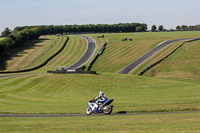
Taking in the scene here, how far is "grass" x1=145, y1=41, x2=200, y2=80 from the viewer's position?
72.8m

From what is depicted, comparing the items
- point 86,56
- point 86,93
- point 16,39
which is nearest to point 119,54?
point 86,56

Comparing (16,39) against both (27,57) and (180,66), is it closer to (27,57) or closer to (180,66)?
(27,57)

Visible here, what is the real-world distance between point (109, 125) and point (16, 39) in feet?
440

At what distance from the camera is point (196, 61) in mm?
81562

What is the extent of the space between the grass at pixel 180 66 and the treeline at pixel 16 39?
243ft

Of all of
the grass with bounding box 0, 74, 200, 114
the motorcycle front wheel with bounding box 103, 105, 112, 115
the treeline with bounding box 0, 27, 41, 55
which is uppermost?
the treeline with bounding box 0, 27, 41, 55

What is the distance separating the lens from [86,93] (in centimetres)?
5088

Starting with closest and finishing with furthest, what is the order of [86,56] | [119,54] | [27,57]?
1. [119,54]
2. [86,56]
3. [27,57]

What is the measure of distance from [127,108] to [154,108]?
2912 mm

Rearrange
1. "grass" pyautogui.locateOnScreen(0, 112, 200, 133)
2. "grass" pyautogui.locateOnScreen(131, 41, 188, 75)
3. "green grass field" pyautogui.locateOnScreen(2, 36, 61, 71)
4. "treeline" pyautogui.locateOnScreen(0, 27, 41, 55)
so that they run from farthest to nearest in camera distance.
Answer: "treeline" pyautogui.locateOnScreen(0, 27, 41, 55) → "green grass field" pyautogui.locateOnScreen(2, 36, 61, 71) → "grass" pyautogui.locateOnScreen(131, 41, 188, 75) → "grass" pyautogui.locateOnScreen(0, 112, 200, 133)

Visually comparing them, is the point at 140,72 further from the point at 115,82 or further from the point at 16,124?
the point at 16,124

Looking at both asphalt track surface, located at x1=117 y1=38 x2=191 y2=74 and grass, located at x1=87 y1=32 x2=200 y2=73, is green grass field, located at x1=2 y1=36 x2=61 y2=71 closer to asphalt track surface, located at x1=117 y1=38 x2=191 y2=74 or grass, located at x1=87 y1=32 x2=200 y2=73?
grass, located at x1=87 y1=32 x2=200 y2=73

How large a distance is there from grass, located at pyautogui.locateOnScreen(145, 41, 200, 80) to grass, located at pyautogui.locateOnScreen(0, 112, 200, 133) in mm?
48904

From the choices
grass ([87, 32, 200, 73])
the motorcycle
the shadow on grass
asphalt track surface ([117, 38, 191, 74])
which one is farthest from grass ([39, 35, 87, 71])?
the motorcycle
